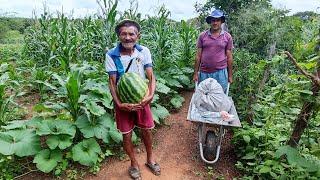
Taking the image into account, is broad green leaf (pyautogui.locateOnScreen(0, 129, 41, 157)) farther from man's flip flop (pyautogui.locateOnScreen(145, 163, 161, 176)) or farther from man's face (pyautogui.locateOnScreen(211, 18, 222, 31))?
man's face (pyautogui.locateOnScreen(211, 18, 222, 31))

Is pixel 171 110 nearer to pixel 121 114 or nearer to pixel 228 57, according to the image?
pixel 228 57

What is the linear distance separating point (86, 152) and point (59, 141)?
0.37 metres

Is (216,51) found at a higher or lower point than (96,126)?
higher

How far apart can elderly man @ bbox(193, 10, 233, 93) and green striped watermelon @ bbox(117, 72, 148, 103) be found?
1929 millimetres

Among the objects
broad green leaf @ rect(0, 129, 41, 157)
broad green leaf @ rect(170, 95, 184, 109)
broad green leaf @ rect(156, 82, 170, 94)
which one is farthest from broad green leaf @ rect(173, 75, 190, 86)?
broad green leaf @ rect(0, 129, 41, 157)

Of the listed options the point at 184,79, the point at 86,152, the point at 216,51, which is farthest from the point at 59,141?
the point at 184,79

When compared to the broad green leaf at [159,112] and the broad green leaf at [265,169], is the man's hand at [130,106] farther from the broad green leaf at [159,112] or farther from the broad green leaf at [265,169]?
the broad green leaf at [159,112]

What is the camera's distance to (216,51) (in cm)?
517

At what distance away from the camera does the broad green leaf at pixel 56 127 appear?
13.3 ft

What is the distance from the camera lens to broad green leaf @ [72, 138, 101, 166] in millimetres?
4066

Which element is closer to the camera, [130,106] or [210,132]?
[130,106]

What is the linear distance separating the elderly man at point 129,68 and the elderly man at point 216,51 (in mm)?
1607

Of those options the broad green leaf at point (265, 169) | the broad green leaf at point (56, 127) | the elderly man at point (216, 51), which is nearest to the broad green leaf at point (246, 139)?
the broad green leaf at point (265, 169)

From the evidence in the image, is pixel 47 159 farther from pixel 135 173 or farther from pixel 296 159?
pixel 296 159
